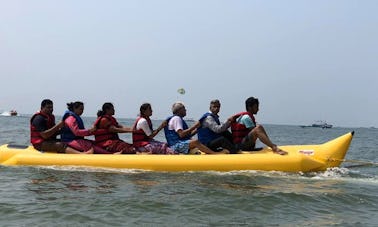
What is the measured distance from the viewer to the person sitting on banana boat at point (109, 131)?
27.9 feet

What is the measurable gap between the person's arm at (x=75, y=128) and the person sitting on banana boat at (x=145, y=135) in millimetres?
886

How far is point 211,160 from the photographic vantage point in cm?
813

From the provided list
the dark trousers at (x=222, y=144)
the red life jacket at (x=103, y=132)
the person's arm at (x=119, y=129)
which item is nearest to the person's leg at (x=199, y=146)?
the dark trousers at (x=222, y=144)

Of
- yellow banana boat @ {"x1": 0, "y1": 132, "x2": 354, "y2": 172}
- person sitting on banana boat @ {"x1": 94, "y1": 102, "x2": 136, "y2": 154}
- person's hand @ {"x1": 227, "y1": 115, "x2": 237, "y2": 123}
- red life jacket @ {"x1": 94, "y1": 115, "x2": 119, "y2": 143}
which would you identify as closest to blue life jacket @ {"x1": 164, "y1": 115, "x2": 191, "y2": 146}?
yellow banana boat @ {"x1": 0, "y1": 132, "x2": 354, "y2": 172}

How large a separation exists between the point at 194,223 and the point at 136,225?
62 centimetres

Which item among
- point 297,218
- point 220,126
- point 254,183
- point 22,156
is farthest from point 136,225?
point 22,156

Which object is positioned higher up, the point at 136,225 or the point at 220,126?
the point at 220,126

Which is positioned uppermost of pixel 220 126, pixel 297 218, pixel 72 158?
pixel 220 126

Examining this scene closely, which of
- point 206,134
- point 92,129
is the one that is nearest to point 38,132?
point 92,129

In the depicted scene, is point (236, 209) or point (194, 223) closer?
point (194, 223)

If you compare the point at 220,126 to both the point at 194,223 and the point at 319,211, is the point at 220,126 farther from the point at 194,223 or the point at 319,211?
the point at 194,223

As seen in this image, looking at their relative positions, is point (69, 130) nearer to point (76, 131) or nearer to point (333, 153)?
point (76, 131)

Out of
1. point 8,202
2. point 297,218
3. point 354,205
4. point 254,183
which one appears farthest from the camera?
point 254,183

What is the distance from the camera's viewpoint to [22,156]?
8.69m
